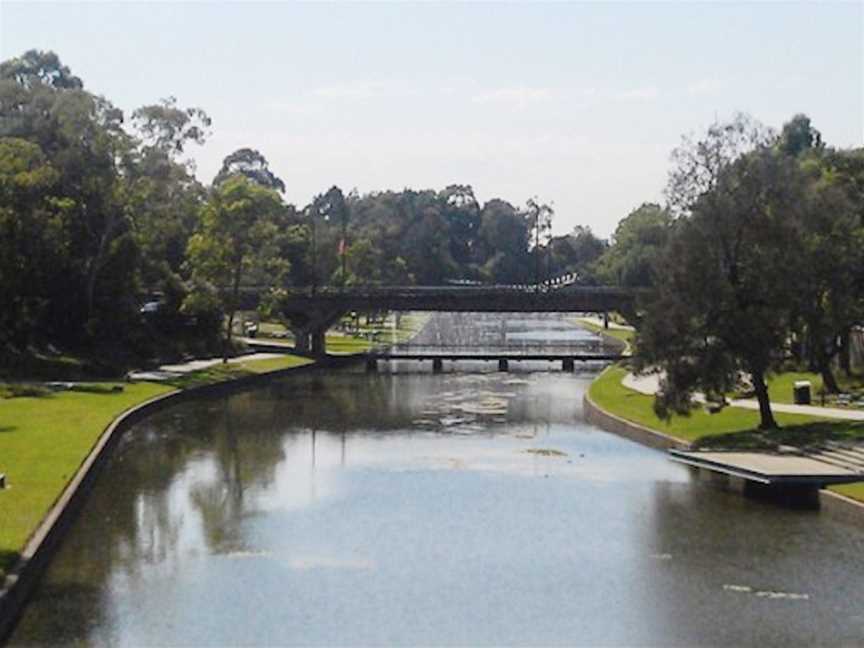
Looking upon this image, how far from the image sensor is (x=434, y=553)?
3503cm

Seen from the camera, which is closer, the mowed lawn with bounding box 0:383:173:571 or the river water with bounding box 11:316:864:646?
the river water with bounding box 11:316:864:646

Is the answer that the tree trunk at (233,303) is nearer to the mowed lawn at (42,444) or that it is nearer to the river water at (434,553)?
the mowed lawn at (42,444)

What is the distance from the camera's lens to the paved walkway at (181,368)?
83.3m

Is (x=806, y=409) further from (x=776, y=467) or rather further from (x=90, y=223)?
(x=90, y=223)

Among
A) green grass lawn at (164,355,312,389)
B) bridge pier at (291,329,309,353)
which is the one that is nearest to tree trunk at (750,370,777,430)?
green grass lawn at (164,355,312,389)

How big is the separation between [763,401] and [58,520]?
27847 mm

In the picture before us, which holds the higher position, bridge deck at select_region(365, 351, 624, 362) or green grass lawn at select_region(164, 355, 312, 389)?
bridge deck at select_region(365, 351, 624, 362)

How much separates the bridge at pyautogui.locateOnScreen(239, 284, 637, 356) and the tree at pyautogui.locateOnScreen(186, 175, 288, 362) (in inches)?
399

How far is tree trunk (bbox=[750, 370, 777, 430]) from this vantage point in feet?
172

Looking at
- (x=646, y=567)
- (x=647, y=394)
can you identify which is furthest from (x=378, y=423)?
(x=646, y=567)

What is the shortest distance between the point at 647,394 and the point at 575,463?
69.4 ft

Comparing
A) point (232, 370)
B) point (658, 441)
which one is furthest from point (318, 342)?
point (658, 441)

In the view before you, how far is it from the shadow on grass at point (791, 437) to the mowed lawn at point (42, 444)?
22412mm

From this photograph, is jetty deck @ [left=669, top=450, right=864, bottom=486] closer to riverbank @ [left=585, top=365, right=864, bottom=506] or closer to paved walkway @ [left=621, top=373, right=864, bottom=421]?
riverbank @ [left=585, top=365, right=864, bottom=506]
